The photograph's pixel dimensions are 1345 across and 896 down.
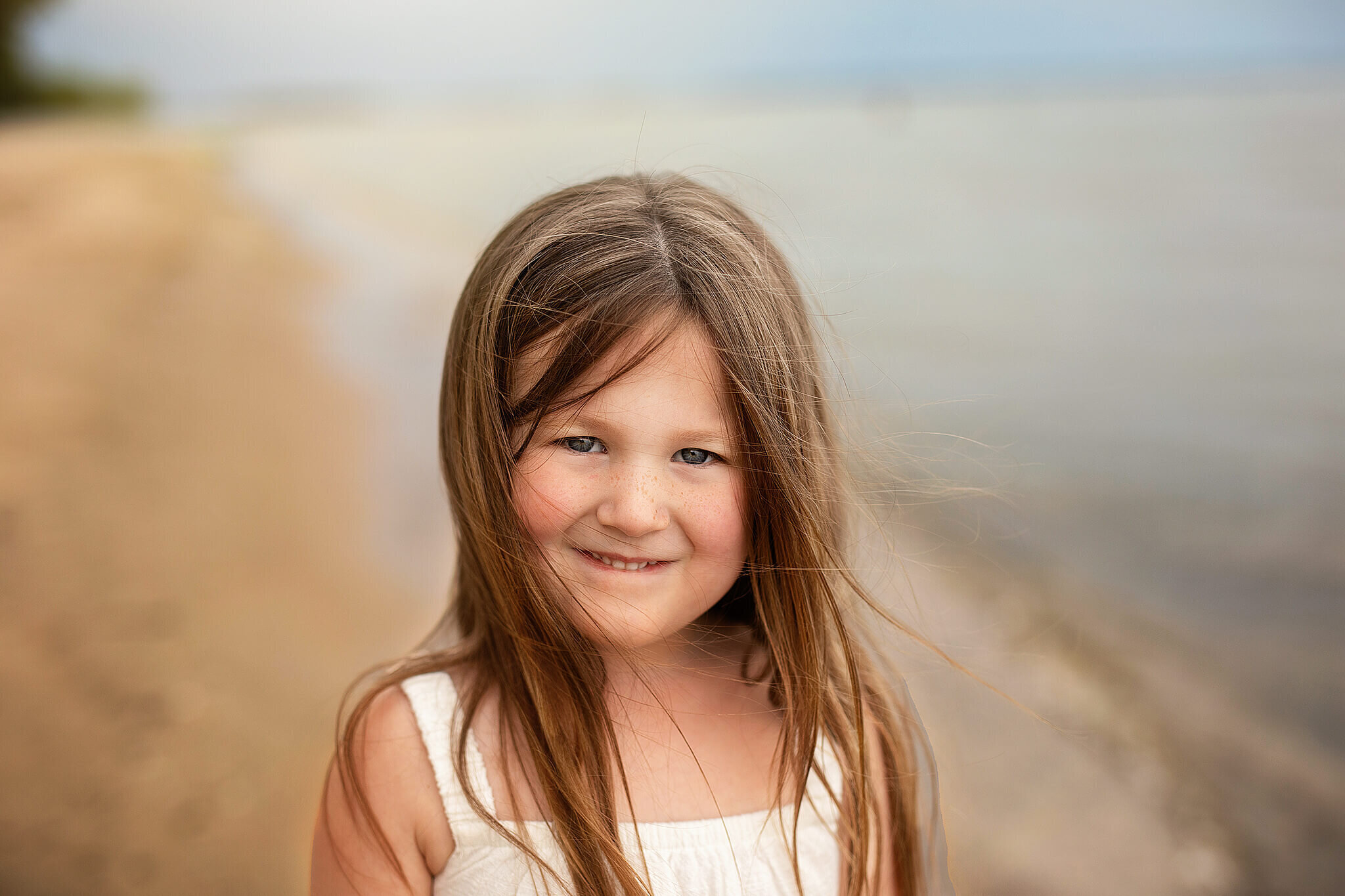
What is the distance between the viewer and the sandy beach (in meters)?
1.63

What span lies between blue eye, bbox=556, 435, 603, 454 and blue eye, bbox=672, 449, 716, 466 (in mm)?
54

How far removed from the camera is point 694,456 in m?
0.71

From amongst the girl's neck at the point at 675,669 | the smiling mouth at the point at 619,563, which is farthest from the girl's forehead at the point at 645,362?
the girl's neck at the point at 675,669

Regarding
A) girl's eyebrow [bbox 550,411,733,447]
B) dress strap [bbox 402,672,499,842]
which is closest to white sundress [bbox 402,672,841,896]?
dress strap [bbox 402,672,499,842]

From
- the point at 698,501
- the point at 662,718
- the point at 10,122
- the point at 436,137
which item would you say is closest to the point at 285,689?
the point at 662,718

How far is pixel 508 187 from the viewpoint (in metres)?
5.23

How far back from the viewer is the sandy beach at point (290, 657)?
1.63 meters

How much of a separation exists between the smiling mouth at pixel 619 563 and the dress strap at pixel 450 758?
0.18 meters

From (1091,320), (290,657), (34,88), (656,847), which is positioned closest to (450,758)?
(656,847)

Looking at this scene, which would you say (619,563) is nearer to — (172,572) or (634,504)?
(634,504)

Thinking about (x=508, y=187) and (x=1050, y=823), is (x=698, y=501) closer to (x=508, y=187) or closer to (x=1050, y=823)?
(x=1050, y=823)

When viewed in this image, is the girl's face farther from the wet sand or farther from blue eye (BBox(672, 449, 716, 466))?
the wet sand

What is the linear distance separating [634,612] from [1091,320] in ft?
9.80

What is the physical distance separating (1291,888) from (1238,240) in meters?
2.51
